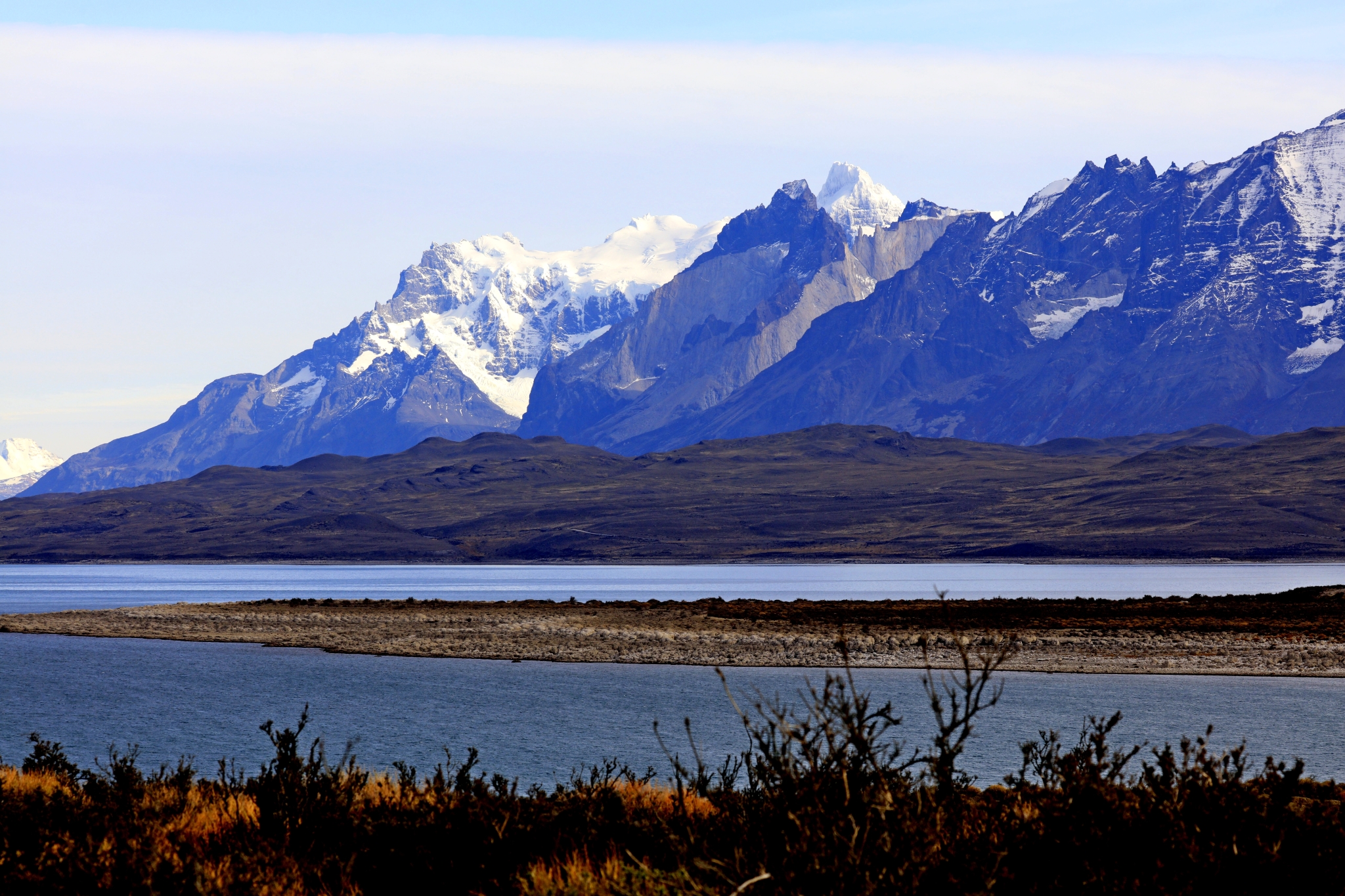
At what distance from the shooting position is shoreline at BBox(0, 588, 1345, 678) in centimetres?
5172

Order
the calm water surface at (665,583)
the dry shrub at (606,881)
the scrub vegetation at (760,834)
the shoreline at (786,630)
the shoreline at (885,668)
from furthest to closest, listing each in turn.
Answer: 1. the calm water surface at (665,583)
2. the shoreline at (786,630)
3. the shoreline at (885,668)
4. the dry shrub at (606,881)
5. the scrub vegetation at (760,834)

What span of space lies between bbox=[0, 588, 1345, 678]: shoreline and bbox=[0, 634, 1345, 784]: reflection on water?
2536 millimetres

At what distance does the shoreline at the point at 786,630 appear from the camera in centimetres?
5172

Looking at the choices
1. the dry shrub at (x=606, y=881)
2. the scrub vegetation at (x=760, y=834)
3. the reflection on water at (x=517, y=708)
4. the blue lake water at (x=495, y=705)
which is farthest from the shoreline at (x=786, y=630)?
the dry shrub at (x=606, y=881)

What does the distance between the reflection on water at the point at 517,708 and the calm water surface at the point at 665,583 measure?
160ft

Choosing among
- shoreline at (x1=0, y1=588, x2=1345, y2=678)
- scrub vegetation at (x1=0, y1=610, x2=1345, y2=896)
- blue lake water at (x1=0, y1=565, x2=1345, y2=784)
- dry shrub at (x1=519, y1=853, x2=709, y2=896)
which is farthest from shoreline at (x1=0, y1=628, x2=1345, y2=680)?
dry shrub at (x1=519, y1=853, x2=709, y2=896)

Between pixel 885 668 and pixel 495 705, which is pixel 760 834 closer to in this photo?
pixel 495 705

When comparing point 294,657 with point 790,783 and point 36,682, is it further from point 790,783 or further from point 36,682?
point 790,783

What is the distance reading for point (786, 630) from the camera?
6166 cm

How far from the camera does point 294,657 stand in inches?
2280

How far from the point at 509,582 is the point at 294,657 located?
85.4m

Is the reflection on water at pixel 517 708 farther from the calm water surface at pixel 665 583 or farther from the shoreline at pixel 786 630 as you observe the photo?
the calm water surface at pixel 665 583

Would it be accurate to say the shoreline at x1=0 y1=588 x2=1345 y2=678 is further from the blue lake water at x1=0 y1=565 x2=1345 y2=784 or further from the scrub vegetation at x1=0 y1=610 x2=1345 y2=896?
the scrub vegetation at x1=0 y1=610 x2=1345 y2=896

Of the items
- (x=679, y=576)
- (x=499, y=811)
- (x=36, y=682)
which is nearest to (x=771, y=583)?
(x=679, y=576)
